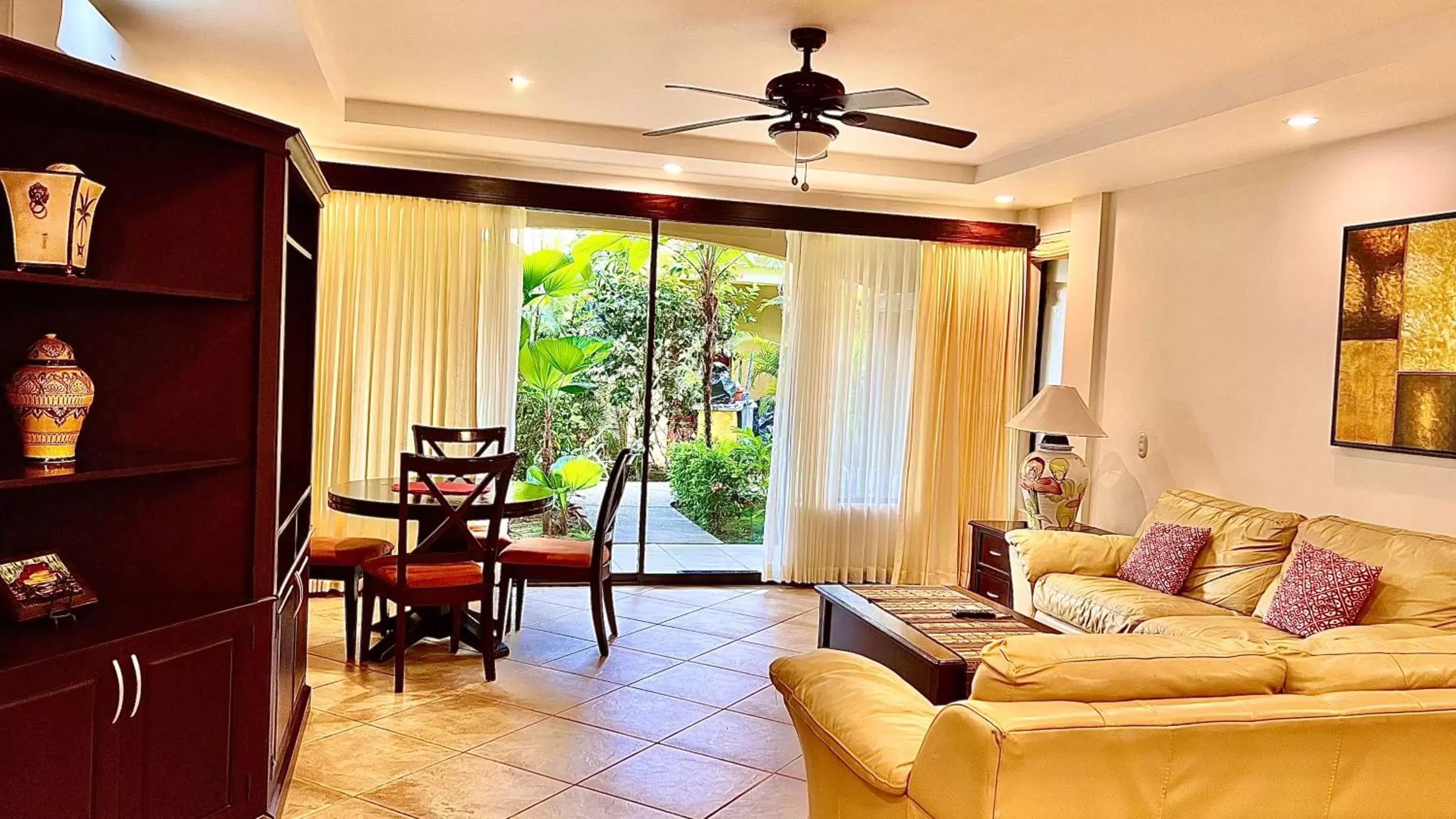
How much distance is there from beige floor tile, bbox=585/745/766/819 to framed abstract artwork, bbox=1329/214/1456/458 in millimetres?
2828

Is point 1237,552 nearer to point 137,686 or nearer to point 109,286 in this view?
point 137,686

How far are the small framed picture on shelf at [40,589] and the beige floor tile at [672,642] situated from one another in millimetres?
2931

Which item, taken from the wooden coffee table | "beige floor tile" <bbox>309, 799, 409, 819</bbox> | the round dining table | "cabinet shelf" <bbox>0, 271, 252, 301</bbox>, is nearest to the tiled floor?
"beige floor tile" <bbox>309, 799, 409, 819</bbox>

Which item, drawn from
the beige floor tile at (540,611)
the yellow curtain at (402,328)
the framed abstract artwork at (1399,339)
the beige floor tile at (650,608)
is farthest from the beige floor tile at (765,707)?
the framed abstract artwork at (1399,339)

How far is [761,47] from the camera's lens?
156 inches

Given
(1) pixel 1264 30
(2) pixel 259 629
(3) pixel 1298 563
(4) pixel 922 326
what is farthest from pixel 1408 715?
(4) pixel 922 326

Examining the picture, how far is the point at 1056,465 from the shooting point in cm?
560

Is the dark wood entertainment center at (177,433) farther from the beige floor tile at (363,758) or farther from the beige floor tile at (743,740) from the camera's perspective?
the beige floor tile at (743,740)

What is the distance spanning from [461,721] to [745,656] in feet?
4.97

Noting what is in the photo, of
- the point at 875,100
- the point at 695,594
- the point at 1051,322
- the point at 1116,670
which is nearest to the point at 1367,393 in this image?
the point at 875,100

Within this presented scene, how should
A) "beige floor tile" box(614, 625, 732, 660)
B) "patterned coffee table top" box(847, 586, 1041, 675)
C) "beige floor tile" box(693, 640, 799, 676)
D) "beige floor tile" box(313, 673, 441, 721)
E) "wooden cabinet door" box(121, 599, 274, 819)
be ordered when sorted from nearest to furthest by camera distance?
"wooden cabinet door" box(121, 599, 274, 819)
"patterned coffee table top" box(847, 586, 1041, 675)
"beige floor tile" box(313, 673, 441, 721)
"beige floor tile" box(693, 640, 799, 676)
"beige floor tile" box(614, 625, 732, 660)

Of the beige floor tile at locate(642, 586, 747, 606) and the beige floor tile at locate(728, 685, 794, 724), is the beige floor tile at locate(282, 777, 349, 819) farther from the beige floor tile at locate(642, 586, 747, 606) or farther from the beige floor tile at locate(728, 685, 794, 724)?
the beige floor tile at locate(642, 586, 747, 606)

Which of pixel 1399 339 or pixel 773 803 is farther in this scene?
pixel 1399 339

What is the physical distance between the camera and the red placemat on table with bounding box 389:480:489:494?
4711 mm
